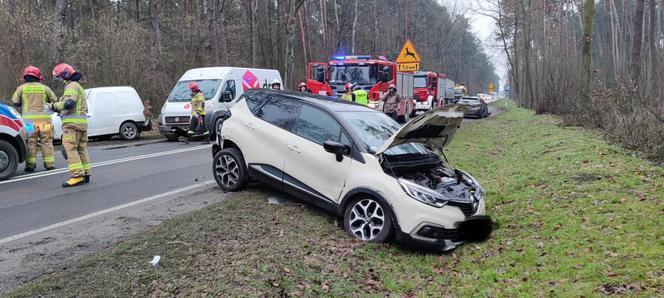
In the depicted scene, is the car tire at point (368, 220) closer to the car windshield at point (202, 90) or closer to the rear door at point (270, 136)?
the rear door at point (270, 136)

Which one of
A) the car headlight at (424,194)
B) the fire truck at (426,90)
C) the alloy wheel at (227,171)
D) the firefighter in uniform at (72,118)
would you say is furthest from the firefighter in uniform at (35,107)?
the fire truck at (426,90)

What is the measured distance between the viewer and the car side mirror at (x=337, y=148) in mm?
5809

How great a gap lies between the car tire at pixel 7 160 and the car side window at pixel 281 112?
16.0 ft

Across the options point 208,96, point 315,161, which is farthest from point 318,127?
point 208,96

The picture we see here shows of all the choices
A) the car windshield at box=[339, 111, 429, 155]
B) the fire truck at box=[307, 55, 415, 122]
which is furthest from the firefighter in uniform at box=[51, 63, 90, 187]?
the fire truck at box=[307, 55, 415, 122]

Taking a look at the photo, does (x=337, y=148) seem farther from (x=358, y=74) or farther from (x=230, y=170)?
(x=358, y=74)

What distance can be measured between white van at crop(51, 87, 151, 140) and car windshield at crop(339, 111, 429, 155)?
11.4m

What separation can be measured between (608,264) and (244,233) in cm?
375

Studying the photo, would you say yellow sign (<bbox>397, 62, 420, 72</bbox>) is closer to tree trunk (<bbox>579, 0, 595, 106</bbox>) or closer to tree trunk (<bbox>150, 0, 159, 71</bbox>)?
tree trunk (<bbox>579, 0, 595, 106</bbox>)

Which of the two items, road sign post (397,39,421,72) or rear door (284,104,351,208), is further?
road sign post (397,39,421,72)

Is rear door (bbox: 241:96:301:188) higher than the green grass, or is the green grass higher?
rear door (bbox: 241:96:301:188)

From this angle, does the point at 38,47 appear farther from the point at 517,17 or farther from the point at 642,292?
the point at 517,17

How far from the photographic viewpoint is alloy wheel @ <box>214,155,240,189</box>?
24.2 feet

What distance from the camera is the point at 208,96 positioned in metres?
15.6
